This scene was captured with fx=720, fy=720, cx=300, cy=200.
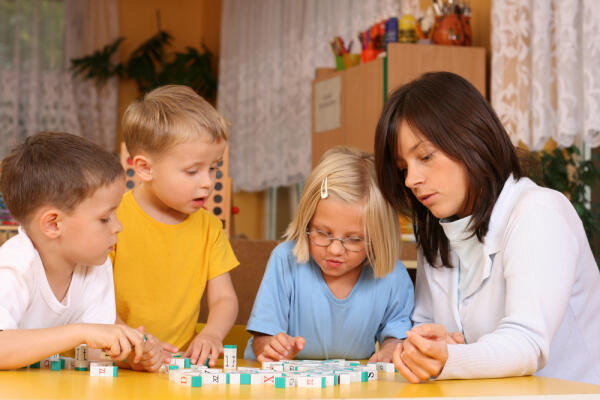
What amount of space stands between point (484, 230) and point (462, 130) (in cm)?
21

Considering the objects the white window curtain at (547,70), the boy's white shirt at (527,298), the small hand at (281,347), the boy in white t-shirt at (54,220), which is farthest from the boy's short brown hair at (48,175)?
the white window curtain at (547,70)

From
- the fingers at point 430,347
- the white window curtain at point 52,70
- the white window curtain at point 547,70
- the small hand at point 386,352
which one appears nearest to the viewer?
the fingers at point 430,347

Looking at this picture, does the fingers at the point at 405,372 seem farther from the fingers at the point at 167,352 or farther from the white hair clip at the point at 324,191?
the white hair clip at the point at 324,191

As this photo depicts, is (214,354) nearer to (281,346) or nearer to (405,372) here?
(281,346)

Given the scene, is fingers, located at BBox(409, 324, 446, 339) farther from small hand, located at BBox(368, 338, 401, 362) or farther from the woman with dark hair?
small hand, located at BBox(368, 338, 401, 362)

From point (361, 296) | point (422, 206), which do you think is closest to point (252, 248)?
point (361, 296)

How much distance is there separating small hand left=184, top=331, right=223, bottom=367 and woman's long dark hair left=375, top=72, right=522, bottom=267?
1.90 feet

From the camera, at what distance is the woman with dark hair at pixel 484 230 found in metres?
1.30

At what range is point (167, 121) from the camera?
1.79 meters

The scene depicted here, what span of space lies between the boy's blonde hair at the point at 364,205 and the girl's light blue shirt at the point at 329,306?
0.21 ft

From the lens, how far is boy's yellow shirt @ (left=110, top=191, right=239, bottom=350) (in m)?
1.84

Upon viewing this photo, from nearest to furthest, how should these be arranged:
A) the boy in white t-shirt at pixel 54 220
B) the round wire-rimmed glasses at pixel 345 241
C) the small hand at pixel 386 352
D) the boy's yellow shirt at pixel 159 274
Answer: the boy in white t-shirt at pixel 54 220, the small hand at pixel 386 352, the round wire-rimmed glasses at pixel 345 241, the boy's yellow shirt at pixel 159 274

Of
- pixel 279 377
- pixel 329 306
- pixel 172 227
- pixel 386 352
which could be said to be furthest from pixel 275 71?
pixel 279 377

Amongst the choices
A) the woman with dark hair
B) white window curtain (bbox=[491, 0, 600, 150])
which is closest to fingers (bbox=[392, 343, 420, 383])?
the woman with dark hair
